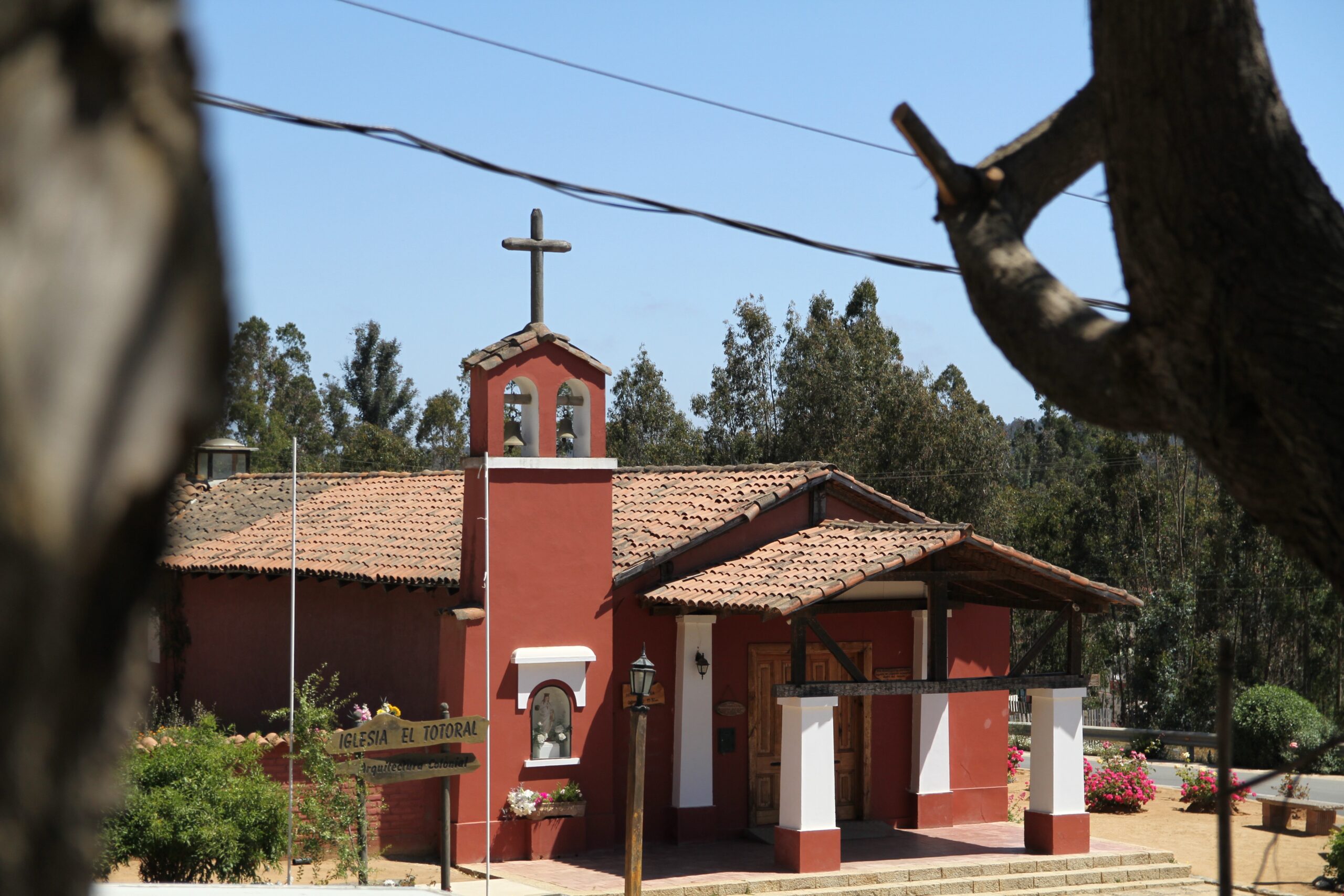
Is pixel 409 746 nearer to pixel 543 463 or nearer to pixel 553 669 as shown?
pixel 553 669

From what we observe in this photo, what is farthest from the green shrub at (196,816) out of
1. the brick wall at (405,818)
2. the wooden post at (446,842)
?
the brick wall at (405,818)

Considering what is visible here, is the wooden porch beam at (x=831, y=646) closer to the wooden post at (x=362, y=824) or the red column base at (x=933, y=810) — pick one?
the red column base at (x=933, y=810)

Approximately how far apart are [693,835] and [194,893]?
8965 mm

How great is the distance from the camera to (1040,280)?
3289 mm

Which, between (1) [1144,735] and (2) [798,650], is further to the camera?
(1) [1144,735]

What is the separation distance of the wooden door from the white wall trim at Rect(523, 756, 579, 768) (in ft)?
7.69

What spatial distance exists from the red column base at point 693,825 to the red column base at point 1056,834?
3650 mm

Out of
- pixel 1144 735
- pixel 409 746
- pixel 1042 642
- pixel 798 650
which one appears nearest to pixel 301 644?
pixel 409 746

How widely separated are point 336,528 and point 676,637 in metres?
6.38

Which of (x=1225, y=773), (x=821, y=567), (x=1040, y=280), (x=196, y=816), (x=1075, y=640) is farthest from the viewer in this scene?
(x=1075, y=640)

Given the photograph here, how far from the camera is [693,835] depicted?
1494cm

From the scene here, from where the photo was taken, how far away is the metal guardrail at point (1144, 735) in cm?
2955

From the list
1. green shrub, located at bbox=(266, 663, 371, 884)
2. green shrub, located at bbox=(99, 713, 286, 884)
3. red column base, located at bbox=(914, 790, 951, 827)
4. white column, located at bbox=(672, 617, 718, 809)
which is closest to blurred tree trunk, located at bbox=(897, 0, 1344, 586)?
green shrub, located at bbox=(99, 713, 286, 884)

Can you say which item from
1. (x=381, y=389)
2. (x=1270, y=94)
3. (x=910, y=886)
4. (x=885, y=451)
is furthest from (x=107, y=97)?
(x=381, y=389)
